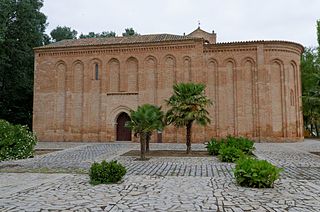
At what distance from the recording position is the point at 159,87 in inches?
1108

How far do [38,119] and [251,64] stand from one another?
20323 millimetres

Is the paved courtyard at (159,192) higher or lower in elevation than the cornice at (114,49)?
lower

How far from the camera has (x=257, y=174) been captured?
842cm

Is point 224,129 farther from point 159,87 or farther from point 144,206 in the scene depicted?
point 144,206

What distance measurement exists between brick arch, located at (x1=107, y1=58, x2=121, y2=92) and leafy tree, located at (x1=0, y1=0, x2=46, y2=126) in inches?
359

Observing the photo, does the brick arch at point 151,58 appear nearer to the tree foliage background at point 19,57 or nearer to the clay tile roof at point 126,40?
the clay tile roof at point 126,40

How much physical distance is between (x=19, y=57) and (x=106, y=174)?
26.6m

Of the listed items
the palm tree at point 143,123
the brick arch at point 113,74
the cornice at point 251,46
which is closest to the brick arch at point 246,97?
the cornice at point 251,46

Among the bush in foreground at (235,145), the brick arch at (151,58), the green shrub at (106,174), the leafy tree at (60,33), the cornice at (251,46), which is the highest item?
the leafy tree at (60,33)

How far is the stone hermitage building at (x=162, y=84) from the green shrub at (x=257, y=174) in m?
18.2

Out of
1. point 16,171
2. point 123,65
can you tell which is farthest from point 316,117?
point 16,171

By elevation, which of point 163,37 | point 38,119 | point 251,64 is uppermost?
point 163,37

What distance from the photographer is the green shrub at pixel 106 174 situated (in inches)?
360

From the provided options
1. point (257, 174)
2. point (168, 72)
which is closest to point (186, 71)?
point (168, 72)
